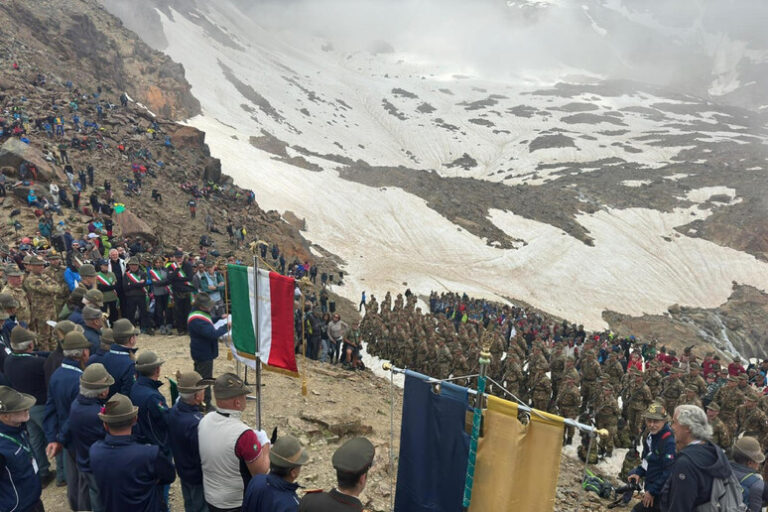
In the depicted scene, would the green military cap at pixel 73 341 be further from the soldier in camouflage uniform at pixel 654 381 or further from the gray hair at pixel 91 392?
the soldier in camouflage uniform at pixel 654 381

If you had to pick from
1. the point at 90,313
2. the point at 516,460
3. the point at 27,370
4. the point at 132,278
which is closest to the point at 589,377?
the point at 516,460

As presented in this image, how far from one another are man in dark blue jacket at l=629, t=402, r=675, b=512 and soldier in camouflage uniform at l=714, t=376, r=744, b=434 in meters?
6.86

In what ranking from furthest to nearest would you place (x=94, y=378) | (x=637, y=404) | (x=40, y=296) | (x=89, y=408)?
(x=637, y=404) → (x=40, y=296) → (x=89, y=408) → (x=94, y=378)

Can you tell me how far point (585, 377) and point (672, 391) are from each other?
2057 millimetres

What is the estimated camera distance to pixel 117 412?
3.58m

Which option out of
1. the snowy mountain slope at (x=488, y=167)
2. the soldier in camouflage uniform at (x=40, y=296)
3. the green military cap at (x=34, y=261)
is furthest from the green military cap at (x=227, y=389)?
the snowy mountain slope at (x=488, y=167)

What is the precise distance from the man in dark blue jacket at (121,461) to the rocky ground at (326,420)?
2.46 metres

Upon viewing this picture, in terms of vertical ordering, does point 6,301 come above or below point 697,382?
above

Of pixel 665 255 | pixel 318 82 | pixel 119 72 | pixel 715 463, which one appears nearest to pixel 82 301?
pixel 715 463

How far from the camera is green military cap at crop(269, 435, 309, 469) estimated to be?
10.4 ft

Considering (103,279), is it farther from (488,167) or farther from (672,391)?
(488,167)

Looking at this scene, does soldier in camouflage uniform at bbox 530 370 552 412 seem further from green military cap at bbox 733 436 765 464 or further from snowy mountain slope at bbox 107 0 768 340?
snowy mountain slope at bbox 107 0 768 340

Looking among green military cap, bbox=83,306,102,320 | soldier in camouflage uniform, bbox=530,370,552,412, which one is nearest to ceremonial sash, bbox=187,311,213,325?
green military cap, bbox=83,306,102,320

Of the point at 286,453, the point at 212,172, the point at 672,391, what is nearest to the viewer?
the point at 286,453
